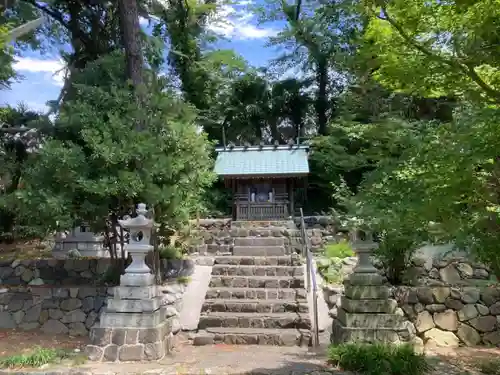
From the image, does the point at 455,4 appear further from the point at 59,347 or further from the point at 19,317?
the point at 19,317

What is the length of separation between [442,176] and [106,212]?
694 centimetres

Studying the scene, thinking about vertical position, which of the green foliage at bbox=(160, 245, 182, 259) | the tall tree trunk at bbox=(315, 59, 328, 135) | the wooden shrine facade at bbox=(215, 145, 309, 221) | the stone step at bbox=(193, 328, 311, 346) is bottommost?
the stone step at bbox=(193, 328, 311, 346)

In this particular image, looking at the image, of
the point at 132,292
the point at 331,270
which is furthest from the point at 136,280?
the point at 331,270

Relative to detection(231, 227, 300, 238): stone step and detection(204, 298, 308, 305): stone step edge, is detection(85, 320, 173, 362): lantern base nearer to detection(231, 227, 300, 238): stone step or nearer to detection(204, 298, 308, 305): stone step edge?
detection(204, 298, 308, 305): stone step edge

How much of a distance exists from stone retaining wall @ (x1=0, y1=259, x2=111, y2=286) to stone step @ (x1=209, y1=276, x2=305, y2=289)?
2947mm

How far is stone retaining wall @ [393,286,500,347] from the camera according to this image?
8438 millimetres

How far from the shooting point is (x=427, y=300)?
8.76 m

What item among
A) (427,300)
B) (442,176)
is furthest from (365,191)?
(427,300)

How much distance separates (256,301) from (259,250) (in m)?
3.16

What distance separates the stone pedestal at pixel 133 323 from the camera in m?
6.91

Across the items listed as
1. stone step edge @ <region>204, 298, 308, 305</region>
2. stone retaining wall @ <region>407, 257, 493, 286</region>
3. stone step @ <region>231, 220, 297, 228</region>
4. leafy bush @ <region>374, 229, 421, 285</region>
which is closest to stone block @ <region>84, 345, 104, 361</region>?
stone step edge @ <region>204, 298, 308, 305</region>

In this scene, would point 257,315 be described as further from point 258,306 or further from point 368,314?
point 368,314

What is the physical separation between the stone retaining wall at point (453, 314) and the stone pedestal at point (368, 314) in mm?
1778

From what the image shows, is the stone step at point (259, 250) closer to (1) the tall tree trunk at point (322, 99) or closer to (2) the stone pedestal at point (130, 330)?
(2) the stone pedestal at point (130, 330)
